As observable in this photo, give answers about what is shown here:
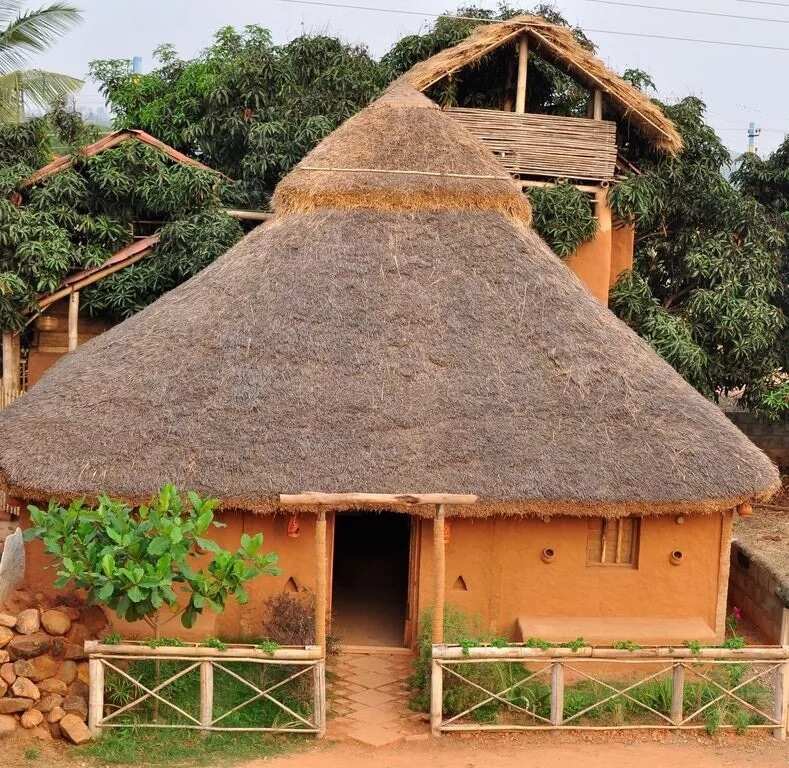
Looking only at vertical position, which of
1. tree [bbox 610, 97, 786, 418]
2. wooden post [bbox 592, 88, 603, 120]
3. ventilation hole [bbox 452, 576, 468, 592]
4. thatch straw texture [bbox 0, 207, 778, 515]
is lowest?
ventilation hole [bbox 452, 576, 468, 592]

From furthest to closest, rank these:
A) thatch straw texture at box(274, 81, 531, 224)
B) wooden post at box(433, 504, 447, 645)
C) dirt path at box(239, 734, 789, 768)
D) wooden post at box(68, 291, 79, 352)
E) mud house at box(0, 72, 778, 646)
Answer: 1. wooden post at box(68, 291, 79, 352)
2. thatch straw texture at box(274, 81, 531, 224)
3. mud house at box(0, 72, 778, 646)
4. wooden post at box(433, 504, 447, 645)
5. dirt path at box(239, 734, 789, 768)

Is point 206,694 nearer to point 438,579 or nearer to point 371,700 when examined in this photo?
point 371,700

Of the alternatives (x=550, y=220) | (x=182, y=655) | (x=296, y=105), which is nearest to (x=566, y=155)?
(x=550, y=220)

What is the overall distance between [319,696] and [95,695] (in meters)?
2.27

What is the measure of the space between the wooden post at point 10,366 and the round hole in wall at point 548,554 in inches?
420

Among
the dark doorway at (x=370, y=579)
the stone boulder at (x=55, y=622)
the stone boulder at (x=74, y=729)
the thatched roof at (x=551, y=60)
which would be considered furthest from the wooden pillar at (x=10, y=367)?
the stone boulder at (x=74, y=729)

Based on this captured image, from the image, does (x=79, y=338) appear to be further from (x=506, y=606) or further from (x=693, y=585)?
(x=693, y=585)

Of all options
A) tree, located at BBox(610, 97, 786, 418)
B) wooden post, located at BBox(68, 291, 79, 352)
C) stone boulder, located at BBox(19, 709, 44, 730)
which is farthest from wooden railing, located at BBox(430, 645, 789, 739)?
wooden post, located at BBox(68, 291, 79, 352)

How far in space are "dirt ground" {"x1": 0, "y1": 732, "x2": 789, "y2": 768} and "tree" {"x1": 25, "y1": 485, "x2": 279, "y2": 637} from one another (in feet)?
5.24

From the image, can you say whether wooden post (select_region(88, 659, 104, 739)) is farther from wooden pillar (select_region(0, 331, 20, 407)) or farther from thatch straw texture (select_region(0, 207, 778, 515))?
wooden pillar (select_region(0, 331, 20, 407))

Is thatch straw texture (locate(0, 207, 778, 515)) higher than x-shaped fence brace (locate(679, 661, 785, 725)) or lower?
higher

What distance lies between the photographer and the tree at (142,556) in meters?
10.5

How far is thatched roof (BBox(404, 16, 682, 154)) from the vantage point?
18.0 meters

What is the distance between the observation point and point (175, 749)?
1071cm
